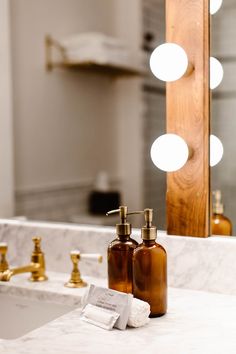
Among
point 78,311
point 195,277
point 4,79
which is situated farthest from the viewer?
point 4,79

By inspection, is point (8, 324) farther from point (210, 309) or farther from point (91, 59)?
point (91, 59)

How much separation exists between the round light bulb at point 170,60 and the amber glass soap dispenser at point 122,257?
292mm

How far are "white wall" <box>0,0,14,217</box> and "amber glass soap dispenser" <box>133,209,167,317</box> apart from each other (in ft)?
2.92

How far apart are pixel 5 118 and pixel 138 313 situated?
3.45 ft

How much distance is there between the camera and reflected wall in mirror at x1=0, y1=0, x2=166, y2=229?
205 cm

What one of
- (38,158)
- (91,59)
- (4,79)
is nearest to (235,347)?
(4,79)

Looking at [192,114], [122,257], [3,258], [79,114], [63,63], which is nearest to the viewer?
[122,257]

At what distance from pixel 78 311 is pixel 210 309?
9.2 inches

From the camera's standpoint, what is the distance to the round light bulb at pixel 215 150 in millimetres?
1077

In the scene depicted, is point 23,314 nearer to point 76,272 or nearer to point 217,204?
Answer: point 76,272

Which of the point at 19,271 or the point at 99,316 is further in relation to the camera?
the point at 19,271

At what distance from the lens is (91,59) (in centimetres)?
218

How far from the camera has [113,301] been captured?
0.84 metres

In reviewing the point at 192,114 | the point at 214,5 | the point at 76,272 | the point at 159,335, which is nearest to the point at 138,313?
the point at 159,335
